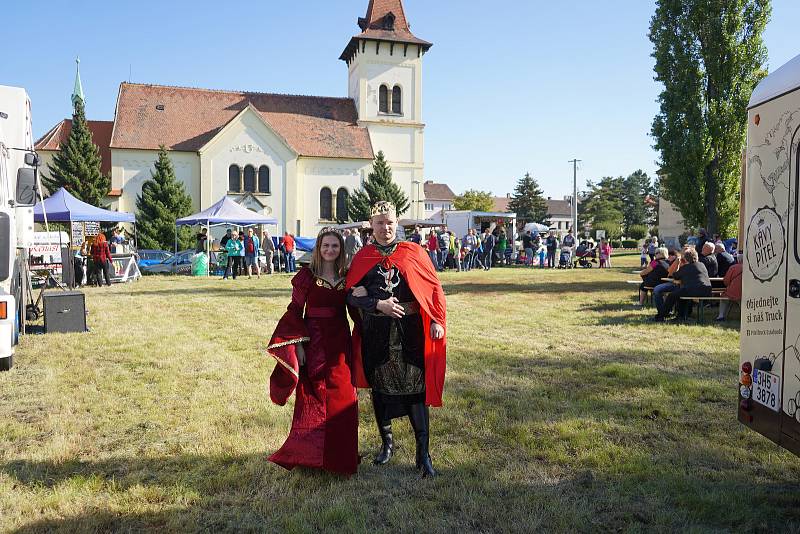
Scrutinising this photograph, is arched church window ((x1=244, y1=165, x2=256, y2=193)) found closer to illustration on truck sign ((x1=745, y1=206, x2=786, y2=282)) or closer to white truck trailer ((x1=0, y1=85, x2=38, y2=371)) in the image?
white truck trailer ((x1=0, y1=85, x2=38, y2=371))

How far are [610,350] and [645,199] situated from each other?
4214 inches

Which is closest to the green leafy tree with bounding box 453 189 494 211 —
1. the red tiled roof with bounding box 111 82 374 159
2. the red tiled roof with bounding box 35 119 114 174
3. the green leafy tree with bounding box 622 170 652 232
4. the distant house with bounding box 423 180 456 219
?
the green leafy tree with bounding box 622 170 652 232

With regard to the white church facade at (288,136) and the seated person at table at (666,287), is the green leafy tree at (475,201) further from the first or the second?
the seated person at table at (666,287)

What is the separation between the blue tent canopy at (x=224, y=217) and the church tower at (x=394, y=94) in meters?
24.5

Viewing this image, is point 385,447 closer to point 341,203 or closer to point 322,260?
point 322,260

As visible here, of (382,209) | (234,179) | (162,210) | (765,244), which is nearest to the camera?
(765,244)

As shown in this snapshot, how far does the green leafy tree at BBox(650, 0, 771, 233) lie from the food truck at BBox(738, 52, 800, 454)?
28780 millimetres

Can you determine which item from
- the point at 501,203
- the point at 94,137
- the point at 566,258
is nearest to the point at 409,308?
the point at 566,258

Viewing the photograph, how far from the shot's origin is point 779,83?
13.5 feet

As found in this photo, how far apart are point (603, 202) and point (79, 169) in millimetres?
70618

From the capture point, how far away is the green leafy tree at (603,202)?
3454 inches

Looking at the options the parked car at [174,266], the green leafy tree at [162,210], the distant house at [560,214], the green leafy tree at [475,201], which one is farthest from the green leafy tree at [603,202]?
the parked car at [174,266]

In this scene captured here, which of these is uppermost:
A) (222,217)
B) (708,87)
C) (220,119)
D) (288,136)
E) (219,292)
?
(220,119)

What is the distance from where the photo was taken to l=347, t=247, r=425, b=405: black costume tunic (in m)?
4.52
